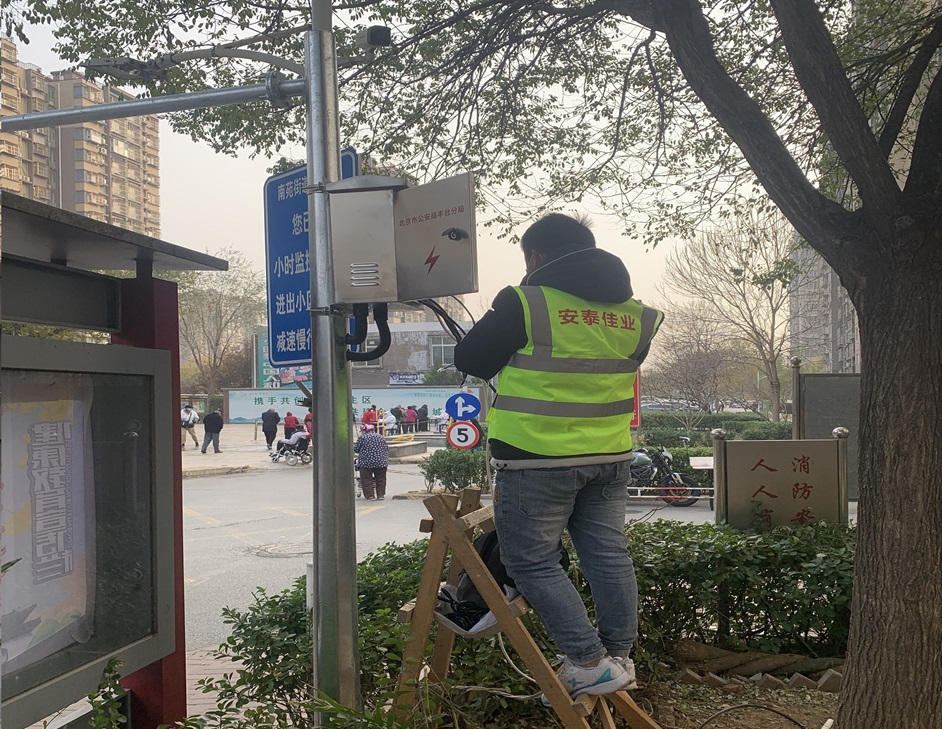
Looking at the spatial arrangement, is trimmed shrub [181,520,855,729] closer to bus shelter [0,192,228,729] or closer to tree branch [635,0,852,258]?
bus shelter [0,192,228,729]

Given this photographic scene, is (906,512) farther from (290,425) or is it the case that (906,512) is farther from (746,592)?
(290,425)

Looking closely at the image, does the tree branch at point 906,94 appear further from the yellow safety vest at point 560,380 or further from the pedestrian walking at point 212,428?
the pedestrian walking at point 212,428

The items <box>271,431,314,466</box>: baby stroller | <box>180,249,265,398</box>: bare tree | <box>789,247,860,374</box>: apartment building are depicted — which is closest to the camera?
<box>271,431,314,466</box>: baby stroller

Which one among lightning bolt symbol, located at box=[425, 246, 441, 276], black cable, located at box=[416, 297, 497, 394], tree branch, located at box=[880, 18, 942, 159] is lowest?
black cable, located at box=[416, 297, 497, 394]

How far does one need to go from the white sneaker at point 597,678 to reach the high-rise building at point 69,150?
80.8 inches

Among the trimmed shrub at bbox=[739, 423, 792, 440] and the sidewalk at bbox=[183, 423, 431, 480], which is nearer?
the sidewalk at bbox=[183, 423, 431, 480]

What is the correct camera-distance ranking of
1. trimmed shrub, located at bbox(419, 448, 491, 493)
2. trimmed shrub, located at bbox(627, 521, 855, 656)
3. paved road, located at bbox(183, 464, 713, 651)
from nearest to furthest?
trimmed shrub, located at bbox(627, 521, 855, 656), paved road, located at bbox(183, 464, 713, 651), trimmed shrub, located at bbox(419, 448, 491, 493)

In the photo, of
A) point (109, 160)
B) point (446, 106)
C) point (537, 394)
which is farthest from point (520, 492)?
point (109, 160)

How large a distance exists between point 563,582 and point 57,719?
6.07 feet

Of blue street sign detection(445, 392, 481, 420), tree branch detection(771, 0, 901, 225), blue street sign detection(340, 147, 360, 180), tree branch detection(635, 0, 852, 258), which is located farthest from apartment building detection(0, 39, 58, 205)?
blue street sign detection(445, 392, 481, 420)

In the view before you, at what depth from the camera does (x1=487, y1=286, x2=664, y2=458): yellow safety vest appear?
247 centimetres

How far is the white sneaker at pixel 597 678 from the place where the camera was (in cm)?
251

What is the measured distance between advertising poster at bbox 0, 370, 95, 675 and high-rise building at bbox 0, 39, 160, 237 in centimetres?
63

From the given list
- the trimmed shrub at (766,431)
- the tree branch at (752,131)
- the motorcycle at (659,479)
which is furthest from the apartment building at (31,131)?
the trimmed shrub at (766,431)
